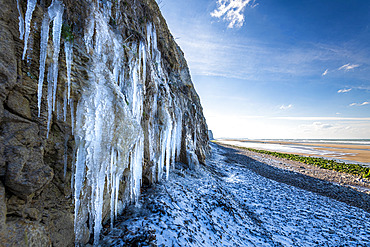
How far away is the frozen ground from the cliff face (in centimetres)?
91

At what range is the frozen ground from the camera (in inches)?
174

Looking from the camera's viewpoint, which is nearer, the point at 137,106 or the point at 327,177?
the point at 137,106

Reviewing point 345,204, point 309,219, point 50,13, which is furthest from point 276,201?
point 50,13

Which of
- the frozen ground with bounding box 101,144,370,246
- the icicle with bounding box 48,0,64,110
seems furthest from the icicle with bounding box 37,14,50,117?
the frozen ground with bounding box 101,144,370,246

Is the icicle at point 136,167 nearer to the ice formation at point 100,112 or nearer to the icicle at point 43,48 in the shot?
the ice formation at point 100,112

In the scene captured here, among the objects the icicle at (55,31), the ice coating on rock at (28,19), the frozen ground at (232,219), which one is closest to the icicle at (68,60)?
the icicle at (55,31)

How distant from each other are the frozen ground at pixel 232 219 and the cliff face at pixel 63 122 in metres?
0.91

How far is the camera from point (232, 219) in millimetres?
6703

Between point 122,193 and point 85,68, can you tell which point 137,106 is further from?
point 122,193

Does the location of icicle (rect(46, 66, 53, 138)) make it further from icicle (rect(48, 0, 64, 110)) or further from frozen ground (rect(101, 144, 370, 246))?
frozen ground (rect(101, 144, 370, 246))

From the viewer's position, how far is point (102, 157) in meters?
3.88

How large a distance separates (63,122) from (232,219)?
23.6ft

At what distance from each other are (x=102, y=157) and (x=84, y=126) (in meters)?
0.92

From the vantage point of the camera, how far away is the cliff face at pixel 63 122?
2.26 meters
